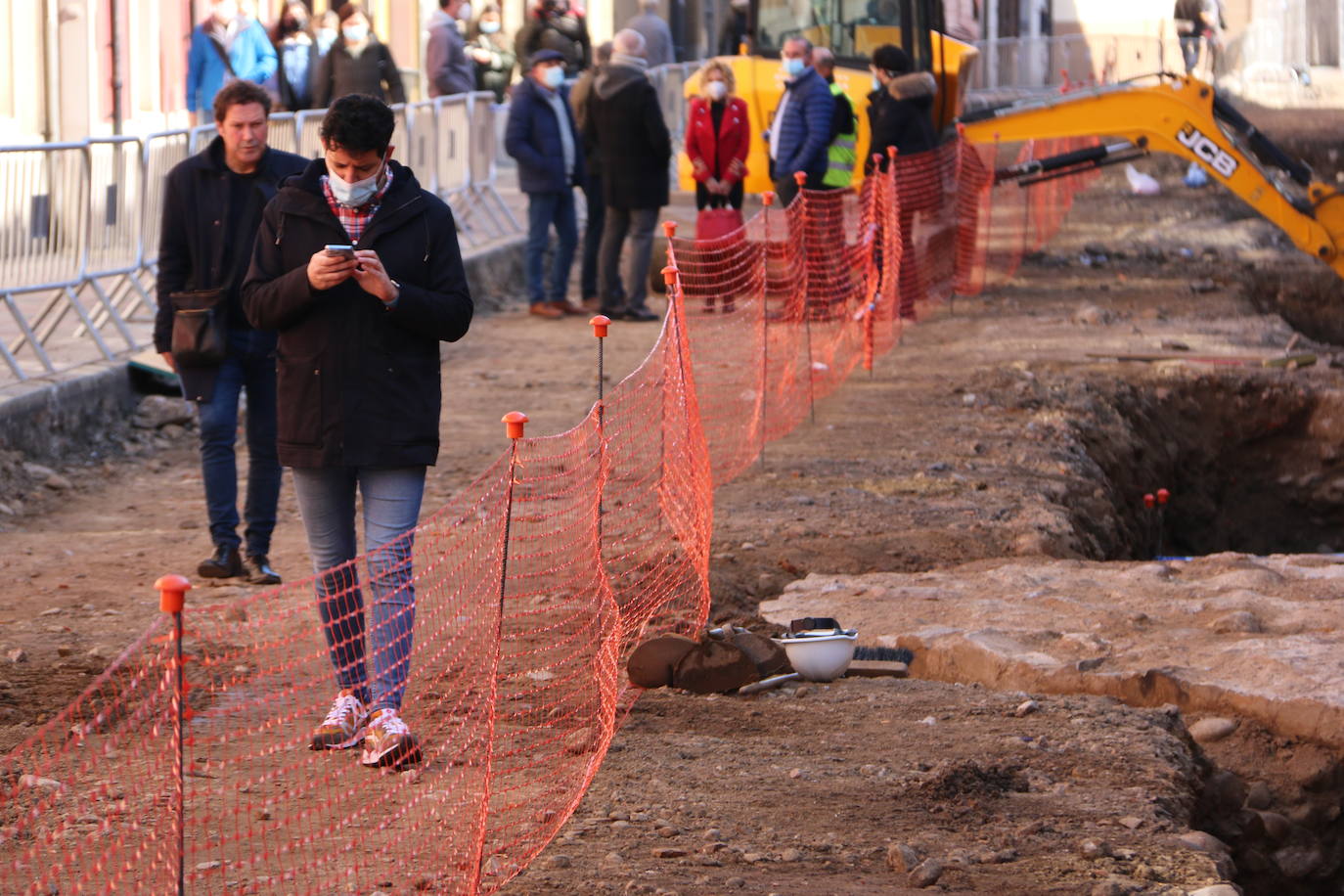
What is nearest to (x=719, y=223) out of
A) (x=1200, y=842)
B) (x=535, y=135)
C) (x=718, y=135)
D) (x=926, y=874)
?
(x=718, y=135)

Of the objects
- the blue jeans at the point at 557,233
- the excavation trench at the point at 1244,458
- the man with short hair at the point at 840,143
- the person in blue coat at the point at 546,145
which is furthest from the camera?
the blue jeans at the point at 557,233

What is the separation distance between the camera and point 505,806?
5.54m

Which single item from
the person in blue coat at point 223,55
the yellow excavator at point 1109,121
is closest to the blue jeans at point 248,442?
the yellow excavator at point 1109,121

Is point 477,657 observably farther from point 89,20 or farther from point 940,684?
point 89,20

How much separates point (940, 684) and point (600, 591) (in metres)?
1.23

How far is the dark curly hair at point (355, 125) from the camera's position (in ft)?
18.0

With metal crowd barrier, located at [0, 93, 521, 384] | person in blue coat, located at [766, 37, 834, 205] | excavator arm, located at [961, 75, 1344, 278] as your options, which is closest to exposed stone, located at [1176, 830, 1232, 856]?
metal crowd barrier, located at [0, 93, 521, 384]

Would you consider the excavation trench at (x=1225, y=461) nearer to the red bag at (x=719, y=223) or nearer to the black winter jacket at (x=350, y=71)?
the red bag at (x=719, y=223)

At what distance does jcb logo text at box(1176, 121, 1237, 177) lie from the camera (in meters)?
15.9

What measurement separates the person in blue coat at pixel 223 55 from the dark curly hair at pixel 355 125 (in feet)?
36.6

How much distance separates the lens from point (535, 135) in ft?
48.4

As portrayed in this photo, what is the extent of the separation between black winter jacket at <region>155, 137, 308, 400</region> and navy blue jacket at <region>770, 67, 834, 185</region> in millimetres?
7180

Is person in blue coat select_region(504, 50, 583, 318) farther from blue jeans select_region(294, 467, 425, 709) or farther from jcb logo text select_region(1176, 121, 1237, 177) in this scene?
blue jeans select_region(294, 467, 425, 709)

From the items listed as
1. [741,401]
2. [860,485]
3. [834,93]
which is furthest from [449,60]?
[860,485]
